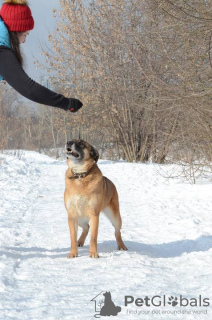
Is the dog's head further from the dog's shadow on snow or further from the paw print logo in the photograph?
the paw print logo

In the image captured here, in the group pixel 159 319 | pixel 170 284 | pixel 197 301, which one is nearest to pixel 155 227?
pixel 170 284

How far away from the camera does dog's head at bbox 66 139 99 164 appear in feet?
12.7

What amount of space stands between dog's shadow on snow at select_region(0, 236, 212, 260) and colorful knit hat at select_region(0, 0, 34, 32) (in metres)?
2.26

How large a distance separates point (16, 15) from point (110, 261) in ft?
8.04

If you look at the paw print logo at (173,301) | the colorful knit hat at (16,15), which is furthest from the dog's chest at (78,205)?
the colorful knit hat at (16,15)

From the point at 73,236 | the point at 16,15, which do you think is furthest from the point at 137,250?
the point at 16,15

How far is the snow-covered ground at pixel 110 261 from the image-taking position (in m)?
2.35

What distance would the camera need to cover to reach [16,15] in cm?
286

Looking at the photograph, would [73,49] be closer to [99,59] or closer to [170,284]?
[99,59]

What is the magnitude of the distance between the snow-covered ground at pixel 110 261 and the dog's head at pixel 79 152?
3.56ft

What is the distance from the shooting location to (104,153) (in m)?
25.6

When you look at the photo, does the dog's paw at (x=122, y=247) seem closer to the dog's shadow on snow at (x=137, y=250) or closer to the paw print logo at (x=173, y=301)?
the dog's shadow on snow at (x=137, y=250)

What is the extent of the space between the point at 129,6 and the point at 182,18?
10.5 m

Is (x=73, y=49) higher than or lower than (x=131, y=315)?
higher
